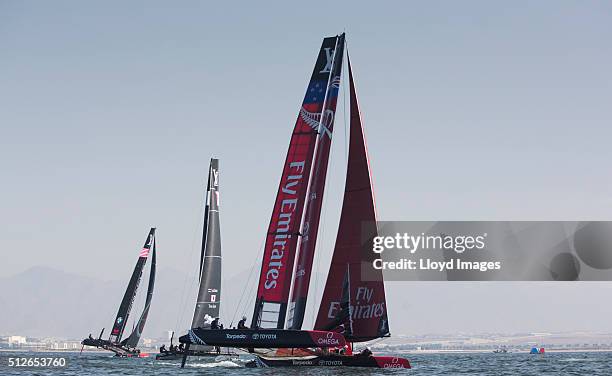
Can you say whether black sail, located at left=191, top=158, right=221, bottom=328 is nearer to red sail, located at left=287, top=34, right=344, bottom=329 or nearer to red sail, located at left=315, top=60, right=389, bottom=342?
red sail, located at left=315, top=60, right=389, bottom=342

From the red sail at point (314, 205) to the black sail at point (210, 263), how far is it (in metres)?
26.2

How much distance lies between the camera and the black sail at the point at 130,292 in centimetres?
8581

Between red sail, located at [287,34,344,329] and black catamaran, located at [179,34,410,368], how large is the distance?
0.04m

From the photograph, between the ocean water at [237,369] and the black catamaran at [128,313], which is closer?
the ocean water at [237,369]

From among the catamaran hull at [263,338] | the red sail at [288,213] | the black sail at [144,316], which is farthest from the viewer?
the black sail at [144,316]

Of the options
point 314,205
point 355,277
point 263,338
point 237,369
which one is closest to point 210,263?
point 237,369

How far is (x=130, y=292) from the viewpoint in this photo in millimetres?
86875

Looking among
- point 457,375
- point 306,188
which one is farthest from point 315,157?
point 457,375

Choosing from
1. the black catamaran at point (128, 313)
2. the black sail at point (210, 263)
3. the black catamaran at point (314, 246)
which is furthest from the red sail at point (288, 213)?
the black catamaran at point (128, 313)

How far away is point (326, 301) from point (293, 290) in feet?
8.83

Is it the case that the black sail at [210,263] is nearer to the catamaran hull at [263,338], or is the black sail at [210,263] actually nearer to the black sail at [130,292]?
the black sail at [130,292]

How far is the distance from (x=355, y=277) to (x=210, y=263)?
26.4 metres

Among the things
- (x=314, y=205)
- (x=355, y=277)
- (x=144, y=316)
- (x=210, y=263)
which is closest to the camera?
(x=314, y=205)

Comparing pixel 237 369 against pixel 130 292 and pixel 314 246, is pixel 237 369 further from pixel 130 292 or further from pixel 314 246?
pixel 130 292
